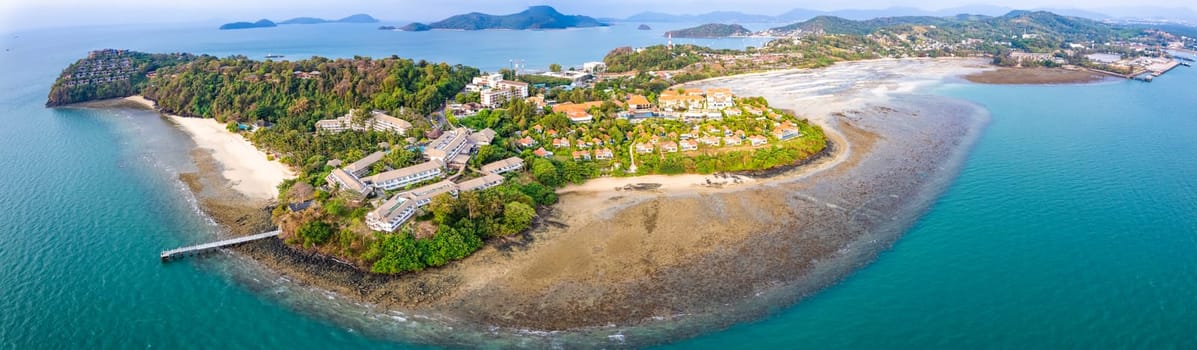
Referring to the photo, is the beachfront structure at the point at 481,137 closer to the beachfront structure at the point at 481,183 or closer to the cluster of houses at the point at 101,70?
the beachfront structure at the point at 481,183

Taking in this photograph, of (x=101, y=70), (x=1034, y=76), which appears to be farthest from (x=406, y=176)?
(x=1034, y=76)

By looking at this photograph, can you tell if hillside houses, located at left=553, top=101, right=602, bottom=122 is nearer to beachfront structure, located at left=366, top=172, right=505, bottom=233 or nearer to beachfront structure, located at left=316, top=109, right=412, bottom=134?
beachfront structure, located at left=316, top=109, right=412, bottom=134

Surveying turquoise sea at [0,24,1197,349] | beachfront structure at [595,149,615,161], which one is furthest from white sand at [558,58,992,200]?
turquoise sea at [0,24,1197,349]

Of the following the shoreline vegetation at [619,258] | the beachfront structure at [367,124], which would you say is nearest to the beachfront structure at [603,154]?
the shoreline vegetation at [619,258]

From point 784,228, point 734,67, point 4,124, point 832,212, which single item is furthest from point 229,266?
point 734,67

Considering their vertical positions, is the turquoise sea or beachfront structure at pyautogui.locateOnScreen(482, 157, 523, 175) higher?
beachfront structure at pyautogui.locateOnScreen(482, 157, 523, 175)

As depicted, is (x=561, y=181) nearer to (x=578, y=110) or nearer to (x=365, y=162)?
(x=365, y=162)
